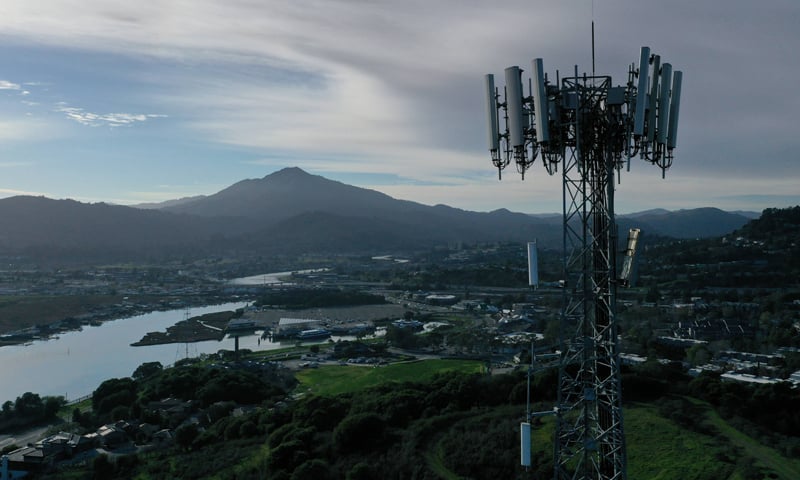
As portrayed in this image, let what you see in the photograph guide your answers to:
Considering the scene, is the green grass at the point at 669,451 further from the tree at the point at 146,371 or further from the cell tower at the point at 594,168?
the tree at the point at 146,371

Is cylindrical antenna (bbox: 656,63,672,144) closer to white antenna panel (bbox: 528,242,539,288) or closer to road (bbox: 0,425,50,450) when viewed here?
white antenna panel (bbox: 528,242,539,288)

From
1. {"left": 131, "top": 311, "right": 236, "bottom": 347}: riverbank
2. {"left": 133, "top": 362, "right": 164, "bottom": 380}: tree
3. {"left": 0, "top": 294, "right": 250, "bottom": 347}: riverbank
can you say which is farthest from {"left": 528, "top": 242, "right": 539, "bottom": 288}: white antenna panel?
{"left": 0, "top": 294, "right": 250, "bottom": 347}: riverbank

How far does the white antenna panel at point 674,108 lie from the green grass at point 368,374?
19.0m

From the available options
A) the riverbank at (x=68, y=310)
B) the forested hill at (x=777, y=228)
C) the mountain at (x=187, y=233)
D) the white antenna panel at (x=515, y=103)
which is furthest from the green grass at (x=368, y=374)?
the mountain at (x=187, y=233)

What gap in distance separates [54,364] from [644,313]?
33.5 m

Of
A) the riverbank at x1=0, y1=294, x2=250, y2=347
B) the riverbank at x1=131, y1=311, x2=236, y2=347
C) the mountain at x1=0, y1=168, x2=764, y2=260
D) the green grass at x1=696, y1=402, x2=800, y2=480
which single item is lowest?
the riverbank at x1=131, y1=311, x2=236, y2=347

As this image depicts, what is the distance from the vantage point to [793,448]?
38.3 ft

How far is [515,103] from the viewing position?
19.0 ft

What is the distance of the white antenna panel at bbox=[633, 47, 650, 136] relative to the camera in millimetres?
5398

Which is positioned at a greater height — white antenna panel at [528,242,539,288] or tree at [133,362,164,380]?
white antenna panel at [528,242,539,288]

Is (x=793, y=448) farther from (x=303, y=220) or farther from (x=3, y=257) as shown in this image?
(x=303, y=220)

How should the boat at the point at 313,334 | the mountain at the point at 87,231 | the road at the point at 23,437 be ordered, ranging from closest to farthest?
→ the road at the point at 23,437 → the boat at the point at 313,334 → the mountain at the point at 87,231

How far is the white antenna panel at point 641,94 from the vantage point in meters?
5.40

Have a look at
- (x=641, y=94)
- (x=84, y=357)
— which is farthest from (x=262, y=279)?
(x=641, y=94)
